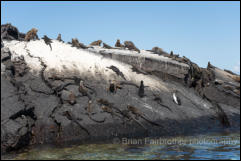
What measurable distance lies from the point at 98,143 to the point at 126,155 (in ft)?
9.52

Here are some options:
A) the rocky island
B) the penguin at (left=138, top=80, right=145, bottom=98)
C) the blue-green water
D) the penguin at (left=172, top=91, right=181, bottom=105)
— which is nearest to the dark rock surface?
the rocky island

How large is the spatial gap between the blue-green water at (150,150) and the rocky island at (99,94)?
59.3 inches

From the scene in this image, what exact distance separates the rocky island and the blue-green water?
1506 millimetres

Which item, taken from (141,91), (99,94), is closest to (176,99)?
(141,91)

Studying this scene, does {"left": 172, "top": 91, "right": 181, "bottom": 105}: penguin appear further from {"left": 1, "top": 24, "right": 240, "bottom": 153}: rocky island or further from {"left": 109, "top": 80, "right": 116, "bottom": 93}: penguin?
{"left": 109, "top": 80, "right": 116, "bottom": 93}: penguin

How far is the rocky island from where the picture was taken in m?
15.5

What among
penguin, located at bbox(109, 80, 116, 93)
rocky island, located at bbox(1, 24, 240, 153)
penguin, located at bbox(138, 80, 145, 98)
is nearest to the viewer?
rocky island, located at bbox(1, 24, 240, 153)

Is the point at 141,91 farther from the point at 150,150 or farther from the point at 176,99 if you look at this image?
the point at 150,150

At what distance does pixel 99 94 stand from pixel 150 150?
6.18m

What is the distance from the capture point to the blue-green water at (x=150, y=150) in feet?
38.5

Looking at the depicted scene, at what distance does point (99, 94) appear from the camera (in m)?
18.2

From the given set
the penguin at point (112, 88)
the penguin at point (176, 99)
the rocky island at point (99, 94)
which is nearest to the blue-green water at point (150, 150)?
the rocky island at point (99, 94)

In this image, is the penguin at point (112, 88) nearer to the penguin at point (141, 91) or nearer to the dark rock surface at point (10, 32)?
the penguin at point (141, 91)

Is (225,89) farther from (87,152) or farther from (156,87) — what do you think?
(87,152)
